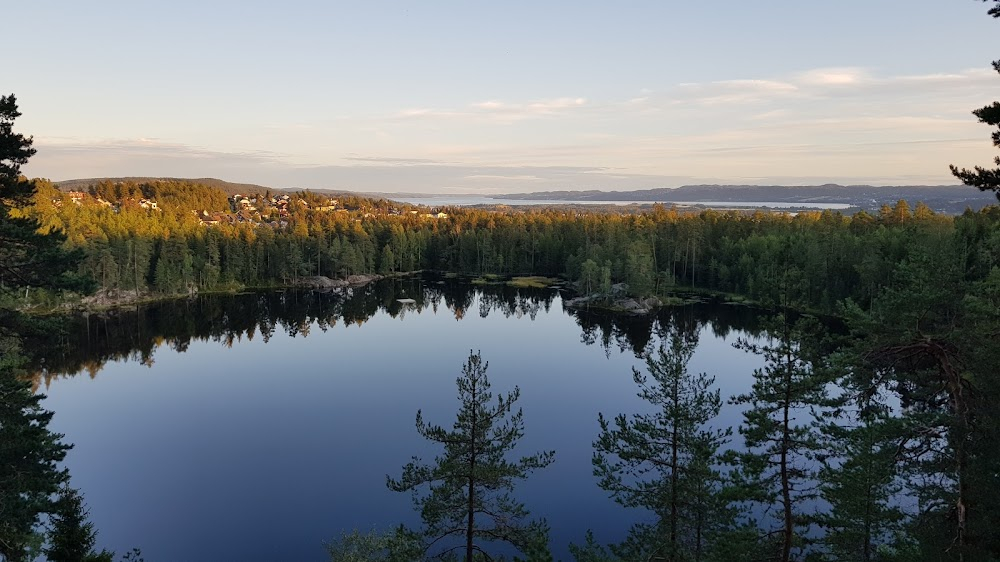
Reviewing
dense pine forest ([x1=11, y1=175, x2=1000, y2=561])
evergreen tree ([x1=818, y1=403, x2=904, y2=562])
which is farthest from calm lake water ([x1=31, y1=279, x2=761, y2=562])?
evergreen tree ([x1=818, y1=403, x2=904, y2=562])

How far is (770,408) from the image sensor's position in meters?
13.6

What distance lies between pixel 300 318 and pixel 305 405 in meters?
36.7

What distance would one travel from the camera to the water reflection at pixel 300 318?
2260 inches

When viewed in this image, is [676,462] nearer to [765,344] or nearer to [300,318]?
[765,344]

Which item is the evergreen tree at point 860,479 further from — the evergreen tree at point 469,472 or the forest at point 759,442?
the evergreen tree at point 469,472

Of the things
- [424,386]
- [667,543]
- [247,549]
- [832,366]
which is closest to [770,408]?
[832,366]

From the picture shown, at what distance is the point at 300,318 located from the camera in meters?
76.4

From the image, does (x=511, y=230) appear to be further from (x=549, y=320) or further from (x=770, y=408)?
(x=770, y=408)

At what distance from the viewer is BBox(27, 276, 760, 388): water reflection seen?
57.4 meters

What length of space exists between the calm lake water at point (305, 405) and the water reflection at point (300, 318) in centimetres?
46

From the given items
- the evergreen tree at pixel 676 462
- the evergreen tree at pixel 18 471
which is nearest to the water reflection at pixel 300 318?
the evergreen tree at pixel 18 471

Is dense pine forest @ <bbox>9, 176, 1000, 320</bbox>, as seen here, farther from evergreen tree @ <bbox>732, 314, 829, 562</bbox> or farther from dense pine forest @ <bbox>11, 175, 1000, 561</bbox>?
evergreen tree @ <bbox>732, 314, 829, 562</bbox>

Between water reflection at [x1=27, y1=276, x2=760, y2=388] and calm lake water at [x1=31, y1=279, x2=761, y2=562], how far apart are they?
0.46 meters

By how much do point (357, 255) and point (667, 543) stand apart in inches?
4115
